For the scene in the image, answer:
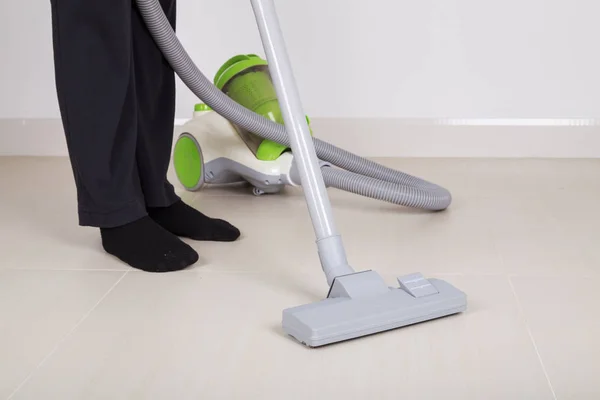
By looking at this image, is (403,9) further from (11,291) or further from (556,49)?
(11,291)

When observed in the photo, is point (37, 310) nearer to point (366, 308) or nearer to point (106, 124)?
point (106, 124)

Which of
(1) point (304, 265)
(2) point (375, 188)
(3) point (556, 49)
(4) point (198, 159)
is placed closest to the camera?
(1) point (304, 265)

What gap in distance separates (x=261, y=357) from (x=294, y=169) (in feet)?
2.70

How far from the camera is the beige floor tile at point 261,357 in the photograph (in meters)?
0.85

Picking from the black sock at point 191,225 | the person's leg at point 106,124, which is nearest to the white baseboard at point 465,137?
the black sock at point 191,225

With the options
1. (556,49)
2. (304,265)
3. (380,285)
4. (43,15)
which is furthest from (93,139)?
(556,49)

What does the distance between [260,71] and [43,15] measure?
779 millimetres

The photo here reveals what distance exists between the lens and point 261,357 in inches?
37.0

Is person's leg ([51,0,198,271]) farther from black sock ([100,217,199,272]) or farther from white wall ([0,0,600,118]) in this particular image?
white wall ([0,0,600,118])

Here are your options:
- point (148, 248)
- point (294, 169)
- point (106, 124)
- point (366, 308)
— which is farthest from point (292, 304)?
point (294, 169)

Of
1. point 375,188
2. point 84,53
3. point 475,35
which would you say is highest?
point 84,53

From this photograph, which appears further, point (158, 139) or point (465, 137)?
point (465, 137)

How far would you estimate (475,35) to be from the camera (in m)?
2.20

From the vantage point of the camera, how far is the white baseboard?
7.34ft
